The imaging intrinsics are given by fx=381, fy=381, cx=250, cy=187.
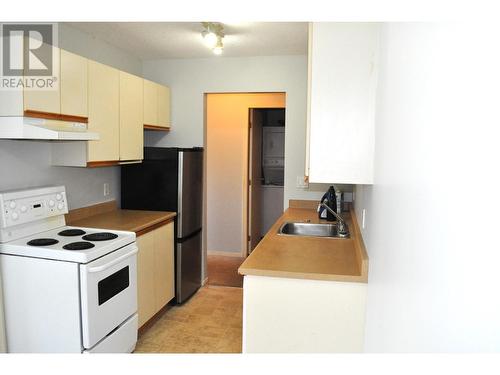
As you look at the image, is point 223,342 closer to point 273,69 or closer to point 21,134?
point 21,134

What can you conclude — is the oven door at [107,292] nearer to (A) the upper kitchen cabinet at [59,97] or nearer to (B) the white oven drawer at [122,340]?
(B) the white oven drawer at [122,340]

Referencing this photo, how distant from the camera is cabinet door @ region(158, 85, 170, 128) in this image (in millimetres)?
3688

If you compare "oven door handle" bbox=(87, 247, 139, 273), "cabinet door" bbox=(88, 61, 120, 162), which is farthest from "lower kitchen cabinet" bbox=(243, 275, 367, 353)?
"cabinet door" bbox=(88, 61, 120, 162)

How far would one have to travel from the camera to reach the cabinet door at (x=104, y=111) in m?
2.70

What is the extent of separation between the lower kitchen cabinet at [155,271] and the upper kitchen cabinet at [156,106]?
969mm

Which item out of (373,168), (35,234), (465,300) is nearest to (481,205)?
(465,300)

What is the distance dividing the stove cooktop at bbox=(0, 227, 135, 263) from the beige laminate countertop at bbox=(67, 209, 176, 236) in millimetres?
197

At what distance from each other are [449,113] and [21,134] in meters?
2.13

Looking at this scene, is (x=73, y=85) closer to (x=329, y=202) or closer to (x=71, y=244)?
(x=71, y=244)

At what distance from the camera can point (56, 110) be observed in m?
2.34

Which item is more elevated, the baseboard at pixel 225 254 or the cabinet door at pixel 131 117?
the cabinet door at pixel 131 117

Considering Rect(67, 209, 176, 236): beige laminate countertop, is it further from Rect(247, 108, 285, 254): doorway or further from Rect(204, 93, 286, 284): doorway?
Rect(247, 108, 285, 254): doorway

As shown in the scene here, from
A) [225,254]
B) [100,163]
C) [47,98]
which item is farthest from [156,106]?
[225,254]

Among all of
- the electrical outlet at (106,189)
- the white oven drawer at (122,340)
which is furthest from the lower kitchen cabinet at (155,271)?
the electrical outlet at (106,189)
